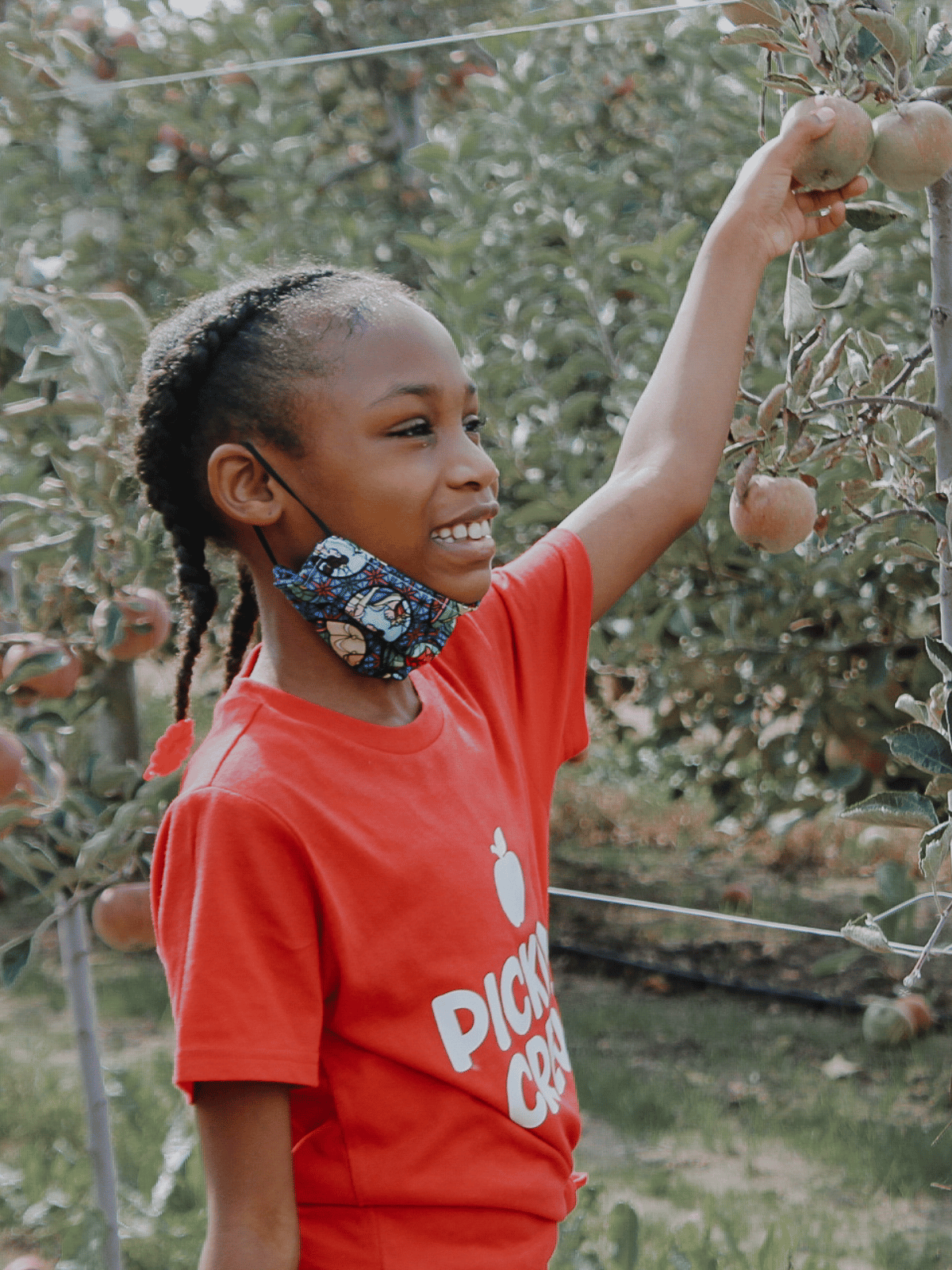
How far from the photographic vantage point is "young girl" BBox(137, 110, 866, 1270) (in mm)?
951

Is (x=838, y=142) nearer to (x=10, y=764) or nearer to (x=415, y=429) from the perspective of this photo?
(x=415, y=429)

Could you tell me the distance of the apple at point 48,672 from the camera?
187 cm

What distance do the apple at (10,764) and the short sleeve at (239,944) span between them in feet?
3.30

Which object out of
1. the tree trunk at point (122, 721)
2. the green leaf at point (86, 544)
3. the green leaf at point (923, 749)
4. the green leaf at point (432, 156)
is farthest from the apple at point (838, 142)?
the tree trunk at point (122, 721)

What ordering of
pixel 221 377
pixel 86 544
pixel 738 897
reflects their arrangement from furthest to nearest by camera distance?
pixel 738 897
pixel 86 544
pixel 221 377

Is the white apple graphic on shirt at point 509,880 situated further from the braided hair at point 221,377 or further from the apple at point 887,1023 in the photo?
the apple at point 887,1023

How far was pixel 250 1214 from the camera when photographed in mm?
935

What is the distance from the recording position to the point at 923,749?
3.52 ft

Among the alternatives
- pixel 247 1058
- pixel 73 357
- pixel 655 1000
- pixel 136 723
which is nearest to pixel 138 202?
pixel 136 723

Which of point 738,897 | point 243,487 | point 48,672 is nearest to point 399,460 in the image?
point 243,487

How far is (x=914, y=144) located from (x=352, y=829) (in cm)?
71

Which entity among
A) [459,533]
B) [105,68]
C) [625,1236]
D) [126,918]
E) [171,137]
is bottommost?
[625,1236]

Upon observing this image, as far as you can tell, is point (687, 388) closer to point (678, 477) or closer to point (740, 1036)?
point (678, 477)

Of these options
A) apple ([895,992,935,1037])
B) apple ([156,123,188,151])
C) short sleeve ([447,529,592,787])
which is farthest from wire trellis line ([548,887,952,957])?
apple ([156,123,188,151])
